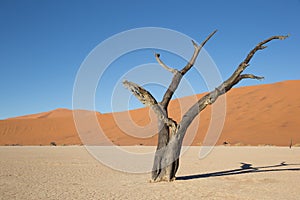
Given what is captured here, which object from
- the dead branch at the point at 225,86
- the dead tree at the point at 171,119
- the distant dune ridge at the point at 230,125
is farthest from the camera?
the distant dune ridge at the point at 230,125

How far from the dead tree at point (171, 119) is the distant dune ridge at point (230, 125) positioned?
2321 centimetres

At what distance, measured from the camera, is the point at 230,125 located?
1752 inches

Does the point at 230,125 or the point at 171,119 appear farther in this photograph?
the point at 230,125

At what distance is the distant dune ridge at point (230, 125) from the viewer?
37.5 m

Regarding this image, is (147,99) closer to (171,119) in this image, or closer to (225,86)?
(171,119)

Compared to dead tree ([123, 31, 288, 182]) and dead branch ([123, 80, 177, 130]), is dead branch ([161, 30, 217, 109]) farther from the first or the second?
dead branch ([123, 80, 177, 130])

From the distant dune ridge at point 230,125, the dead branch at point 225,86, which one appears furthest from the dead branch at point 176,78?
the distant dune ridge at point 230,125

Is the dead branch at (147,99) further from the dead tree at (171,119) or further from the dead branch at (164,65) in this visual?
the dead branch at (164,65)

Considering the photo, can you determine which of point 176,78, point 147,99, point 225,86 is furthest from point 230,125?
point 147,99

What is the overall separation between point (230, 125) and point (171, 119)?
1396 inches

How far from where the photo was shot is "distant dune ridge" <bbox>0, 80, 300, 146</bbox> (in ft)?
123

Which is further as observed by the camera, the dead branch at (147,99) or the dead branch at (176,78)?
the dead branch at (176,78)

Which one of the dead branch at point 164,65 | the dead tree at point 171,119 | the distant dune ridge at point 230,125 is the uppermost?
the distant dune ridge at point 230,125

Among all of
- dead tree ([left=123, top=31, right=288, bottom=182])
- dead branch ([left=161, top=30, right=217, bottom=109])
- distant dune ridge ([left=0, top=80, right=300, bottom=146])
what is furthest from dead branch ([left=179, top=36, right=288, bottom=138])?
distant dune ridge ([left=0, top=80, right=300, bottom=146])
